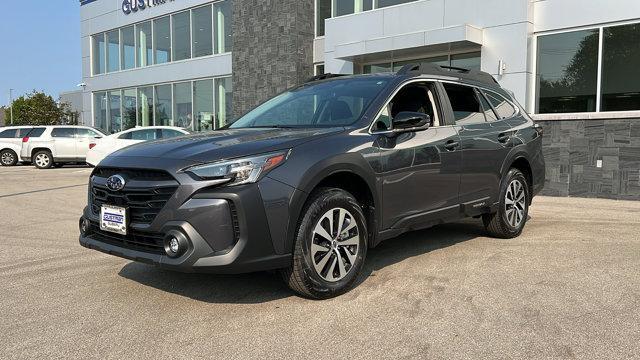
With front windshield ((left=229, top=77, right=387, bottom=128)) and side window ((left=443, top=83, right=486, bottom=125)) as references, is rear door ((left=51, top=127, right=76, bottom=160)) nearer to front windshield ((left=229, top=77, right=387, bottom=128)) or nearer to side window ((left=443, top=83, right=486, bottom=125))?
front windshield ((left=229, top=77, right=387, bottom=128))

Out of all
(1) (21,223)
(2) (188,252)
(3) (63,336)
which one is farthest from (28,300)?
(1) (21,223)

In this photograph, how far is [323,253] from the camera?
3980mm

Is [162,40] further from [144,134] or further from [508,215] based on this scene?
[508,215]

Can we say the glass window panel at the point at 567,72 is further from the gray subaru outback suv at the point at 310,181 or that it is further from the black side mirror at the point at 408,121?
the black side mirror at the point at 408,121

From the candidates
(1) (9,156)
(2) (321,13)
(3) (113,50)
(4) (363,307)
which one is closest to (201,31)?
(2) (321,13)

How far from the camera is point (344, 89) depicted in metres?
5.05

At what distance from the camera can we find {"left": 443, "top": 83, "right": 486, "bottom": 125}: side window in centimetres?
541

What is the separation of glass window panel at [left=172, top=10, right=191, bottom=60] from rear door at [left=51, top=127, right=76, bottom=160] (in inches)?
195

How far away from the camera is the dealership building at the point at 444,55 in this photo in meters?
10.7

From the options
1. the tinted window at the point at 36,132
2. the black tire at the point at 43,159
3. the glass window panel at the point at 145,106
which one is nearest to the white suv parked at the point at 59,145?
the black tire at the point at 43,159

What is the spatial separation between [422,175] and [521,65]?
316 inches

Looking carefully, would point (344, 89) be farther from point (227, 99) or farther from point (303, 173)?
point (227, 99)

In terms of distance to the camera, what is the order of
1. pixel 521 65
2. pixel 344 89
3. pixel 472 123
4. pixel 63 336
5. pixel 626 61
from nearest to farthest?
pixel 63 336 → pixel 344 89 → pixel 472 123 → pixel 626 61 → pixel 521 65

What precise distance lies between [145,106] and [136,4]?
14.5 ft
